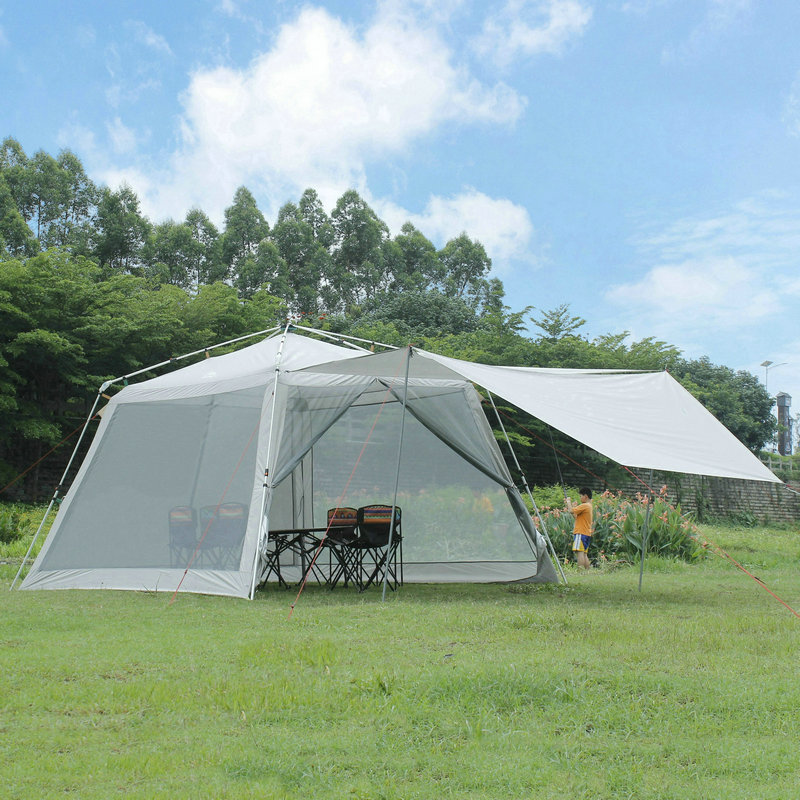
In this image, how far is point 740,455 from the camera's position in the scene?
5.65 m

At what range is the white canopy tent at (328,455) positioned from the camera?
20.0ft

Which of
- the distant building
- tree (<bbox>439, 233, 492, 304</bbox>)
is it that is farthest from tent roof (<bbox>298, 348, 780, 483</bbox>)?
the distant building

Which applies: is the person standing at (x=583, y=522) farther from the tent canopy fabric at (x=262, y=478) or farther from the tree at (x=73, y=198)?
the tree at (x=73, y=198)

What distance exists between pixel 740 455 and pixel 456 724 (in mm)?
3496

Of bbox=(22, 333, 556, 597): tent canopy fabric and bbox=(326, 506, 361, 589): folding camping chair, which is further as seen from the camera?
bbox=(326, 506, 361, 589): folding camping chair

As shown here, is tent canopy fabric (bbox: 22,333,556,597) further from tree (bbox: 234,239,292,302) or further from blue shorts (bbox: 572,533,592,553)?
tree (bbox: 234,239,292,302)

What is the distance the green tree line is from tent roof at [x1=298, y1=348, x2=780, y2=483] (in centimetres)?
242

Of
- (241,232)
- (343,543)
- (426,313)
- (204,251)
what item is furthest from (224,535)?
(241,232)

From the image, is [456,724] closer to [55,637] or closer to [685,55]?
[55,637]

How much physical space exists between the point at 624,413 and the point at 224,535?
3140mm

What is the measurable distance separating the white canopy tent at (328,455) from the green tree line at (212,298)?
130 centimetres

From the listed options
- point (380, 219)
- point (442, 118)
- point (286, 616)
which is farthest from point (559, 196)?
point (380, 219)

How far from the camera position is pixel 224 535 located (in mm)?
6379

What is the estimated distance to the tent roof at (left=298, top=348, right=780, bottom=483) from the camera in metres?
5.30
